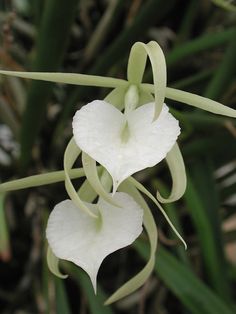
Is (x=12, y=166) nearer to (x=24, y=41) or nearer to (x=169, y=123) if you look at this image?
(x=24, y=41)

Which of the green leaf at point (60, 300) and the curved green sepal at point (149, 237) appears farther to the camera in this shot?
the green leaf at point (60, 300)

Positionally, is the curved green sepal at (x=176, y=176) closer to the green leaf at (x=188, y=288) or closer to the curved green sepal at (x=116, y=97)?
the curved green sepal at (x=116, y=97)

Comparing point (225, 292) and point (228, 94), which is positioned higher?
point (228, 94)

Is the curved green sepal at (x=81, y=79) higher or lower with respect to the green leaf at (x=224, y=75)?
higher

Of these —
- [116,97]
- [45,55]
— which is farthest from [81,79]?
[45,55]

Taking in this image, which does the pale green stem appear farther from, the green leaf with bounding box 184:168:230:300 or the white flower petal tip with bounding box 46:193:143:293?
the green leaf with bounding box 184:168:230:300

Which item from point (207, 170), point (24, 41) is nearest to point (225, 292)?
point (207, 170)

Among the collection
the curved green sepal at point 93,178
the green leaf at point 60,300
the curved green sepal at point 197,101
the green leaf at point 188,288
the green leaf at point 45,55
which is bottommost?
the green leaf at point 60,300

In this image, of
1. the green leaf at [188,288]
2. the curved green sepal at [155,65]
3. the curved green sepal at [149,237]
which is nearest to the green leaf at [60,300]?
the green leaf at [188,288]
